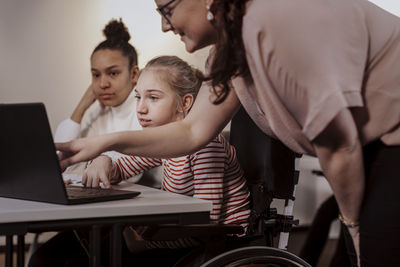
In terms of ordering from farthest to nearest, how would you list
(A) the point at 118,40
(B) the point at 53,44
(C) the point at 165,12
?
(A) the point at 118,40 < (B) the point at 53,44 < (C) the point at 165,12

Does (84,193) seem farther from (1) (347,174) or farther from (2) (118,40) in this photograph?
(2) (118,40)

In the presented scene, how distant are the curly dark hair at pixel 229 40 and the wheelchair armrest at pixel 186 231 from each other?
1.36 feet

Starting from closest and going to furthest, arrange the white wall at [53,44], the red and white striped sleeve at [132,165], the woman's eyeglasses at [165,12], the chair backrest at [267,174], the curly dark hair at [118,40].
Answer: the woman's eyeglasses at [165,12] < the chair backrest at [267,174] < the red and white striped sleeve at [132,165] < the white wall at [53,44] < the curly dark hair at [118,40]

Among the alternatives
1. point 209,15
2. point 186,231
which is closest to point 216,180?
point 186,231

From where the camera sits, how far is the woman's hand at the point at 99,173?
1.46 m

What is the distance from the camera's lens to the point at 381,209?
32.2 inches

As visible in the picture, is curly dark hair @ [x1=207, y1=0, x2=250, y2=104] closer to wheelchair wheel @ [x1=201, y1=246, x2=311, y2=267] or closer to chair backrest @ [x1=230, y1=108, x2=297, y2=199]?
wheelchair wheel @ [x1=201, y1=246, x2=311, y2=267]

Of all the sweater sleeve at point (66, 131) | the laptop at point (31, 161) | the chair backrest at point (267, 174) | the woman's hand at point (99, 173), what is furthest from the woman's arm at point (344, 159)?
the sweater sleeve at point (66, 131)

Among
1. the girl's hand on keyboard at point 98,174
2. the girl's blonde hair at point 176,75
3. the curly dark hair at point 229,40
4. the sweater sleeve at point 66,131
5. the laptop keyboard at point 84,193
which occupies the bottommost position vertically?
the sweater sleeve at point 66,131

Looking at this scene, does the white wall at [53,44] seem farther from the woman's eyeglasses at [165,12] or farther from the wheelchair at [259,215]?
the woman's eyeglasses at [165,12]

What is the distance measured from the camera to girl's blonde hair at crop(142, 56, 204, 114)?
1.81 metres

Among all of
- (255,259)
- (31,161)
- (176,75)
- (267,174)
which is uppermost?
(176,75)

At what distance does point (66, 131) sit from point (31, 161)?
7.08 feet

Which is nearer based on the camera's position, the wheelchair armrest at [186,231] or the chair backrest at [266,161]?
the wheelchair armrest at [186,231]
